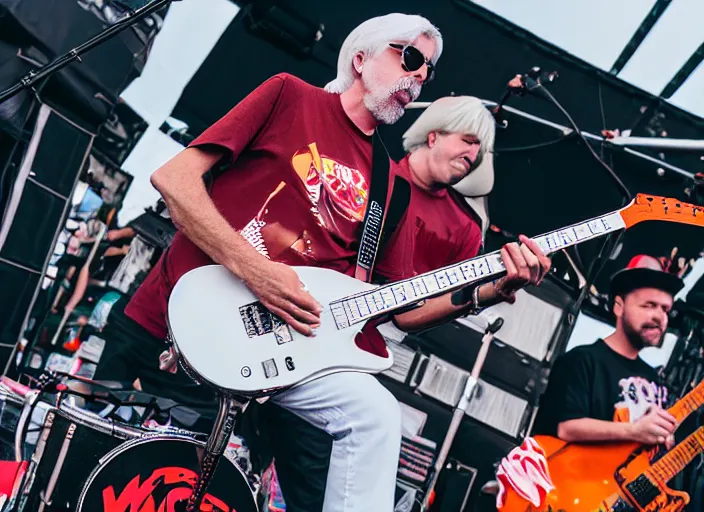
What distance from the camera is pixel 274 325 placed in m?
2.04

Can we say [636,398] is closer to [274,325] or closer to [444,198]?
[444,198]

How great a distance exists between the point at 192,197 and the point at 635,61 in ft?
7.44

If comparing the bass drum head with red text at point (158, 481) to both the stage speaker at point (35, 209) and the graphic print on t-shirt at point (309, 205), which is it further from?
the stage speaker at point (35, 209)

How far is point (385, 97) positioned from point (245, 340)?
1.09 m

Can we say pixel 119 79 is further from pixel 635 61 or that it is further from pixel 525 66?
pixel 635 61

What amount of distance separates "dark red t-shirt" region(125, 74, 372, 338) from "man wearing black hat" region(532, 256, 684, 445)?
1.23m

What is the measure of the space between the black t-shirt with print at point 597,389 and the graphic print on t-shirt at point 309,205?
1.26 metres

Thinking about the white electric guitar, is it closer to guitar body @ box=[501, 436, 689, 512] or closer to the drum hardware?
the drum hardware

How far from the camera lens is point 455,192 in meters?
2.81

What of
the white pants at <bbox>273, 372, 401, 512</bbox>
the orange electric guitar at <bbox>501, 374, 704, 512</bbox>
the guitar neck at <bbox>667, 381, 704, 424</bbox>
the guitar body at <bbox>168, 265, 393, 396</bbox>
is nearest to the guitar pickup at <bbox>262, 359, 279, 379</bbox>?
the guitar body at <bbox>168, 265, 393, 396</bbox>

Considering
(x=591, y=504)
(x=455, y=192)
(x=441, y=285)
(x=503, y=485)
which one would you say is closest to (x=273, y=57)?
(x=455, y=192)

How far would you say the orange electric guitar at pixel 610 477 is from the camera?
2.67 metres

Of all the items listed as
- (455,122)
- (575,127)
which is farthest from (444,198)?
(575,127)

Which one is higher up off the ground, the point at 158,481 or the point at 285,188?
the point at 285,188
